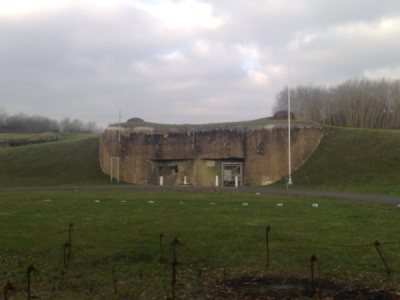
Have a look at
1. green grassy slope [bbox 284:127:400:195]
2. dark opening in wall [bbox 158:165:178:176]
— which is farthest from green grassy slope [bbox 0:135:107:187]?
green grassy slope [bbox 284:127:400:195]

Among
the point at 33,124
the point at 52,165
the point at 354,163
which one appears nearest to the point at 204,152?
the point at 354,163

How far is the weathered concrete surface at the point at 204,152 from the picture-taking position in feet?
131

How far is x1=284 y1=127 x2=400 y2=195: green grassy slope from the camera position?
3272cm

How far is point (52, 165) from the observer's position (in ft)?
155

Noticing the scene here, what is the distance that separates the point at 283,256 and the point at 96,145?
139ft

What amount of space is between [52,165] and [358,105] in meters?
34.4

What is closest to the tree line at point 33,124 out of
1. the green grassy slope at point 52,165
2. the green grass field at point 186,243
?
the green grassy slope at point 52,165

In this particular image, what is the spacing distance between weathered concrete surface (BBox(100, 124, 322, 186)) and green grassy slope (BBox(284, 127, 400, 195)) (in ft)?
4.87

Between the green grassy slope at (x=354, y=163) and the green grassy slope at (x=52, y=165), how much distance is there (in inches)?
685

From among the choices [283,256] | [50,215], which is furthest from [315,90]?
[283,256]

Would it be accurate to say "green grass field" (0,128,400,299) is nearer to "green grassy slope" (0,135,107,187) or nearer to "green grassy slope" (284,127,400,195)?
"green grassy slope" (284,127,400,195)

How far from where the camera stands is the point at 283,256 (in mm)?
11047

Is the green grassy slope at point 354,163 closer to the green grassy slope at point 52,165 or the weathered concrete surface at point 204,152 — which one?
the weathered concrete surface at point 204,152

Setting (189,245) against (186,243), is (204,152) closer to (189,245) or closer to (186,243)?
(186,243)
